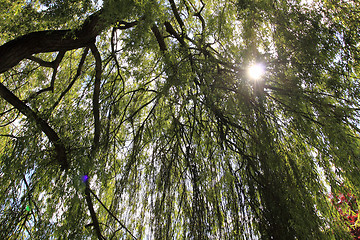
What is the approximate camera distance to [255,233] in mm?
1533

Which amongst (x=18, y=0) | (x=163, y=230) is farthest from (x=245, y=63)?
(x=18, y=0)

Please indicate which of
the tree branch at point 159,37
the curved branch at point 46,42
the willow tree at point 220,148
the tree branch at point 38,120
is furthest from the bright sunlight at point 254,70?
the tree branch at point 38,120

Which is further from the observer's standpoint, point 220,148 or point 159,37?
point 159,37

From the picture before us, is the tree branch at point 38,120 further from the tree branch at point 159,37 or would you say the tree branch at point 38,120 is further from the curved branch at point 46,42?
the tree branch at point 159,37

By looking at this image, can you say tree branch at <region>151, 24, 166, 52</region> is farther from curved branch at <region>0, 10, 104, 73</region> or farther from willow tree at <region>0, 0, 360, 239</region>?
curved branch at <region>0, 10, 104, 73</region>

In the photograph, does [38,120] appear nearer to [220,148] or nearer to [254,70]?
[220,148]

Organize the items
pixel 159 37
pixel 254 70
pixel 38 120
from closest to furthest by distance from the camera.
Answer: pixel 254 70
pixel 38 120
pixel 159 37

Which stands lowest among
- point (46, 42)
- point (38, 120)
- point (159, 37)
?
point (38, 120)

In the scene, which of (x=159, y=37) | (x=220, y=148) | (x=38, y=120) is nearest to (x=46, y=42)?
(x=38, y=120)

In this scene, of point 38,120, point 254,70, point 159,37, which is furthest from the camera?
A: point 159,37

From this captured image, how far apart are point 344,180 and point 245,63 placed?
1268 millimetres

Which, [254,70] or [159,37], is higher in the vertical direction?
[159,37]

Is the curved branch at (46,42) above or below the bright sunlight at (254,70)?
above

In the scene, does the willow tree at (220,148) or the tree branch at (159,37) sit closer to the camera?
the willow tree at (220,148)
